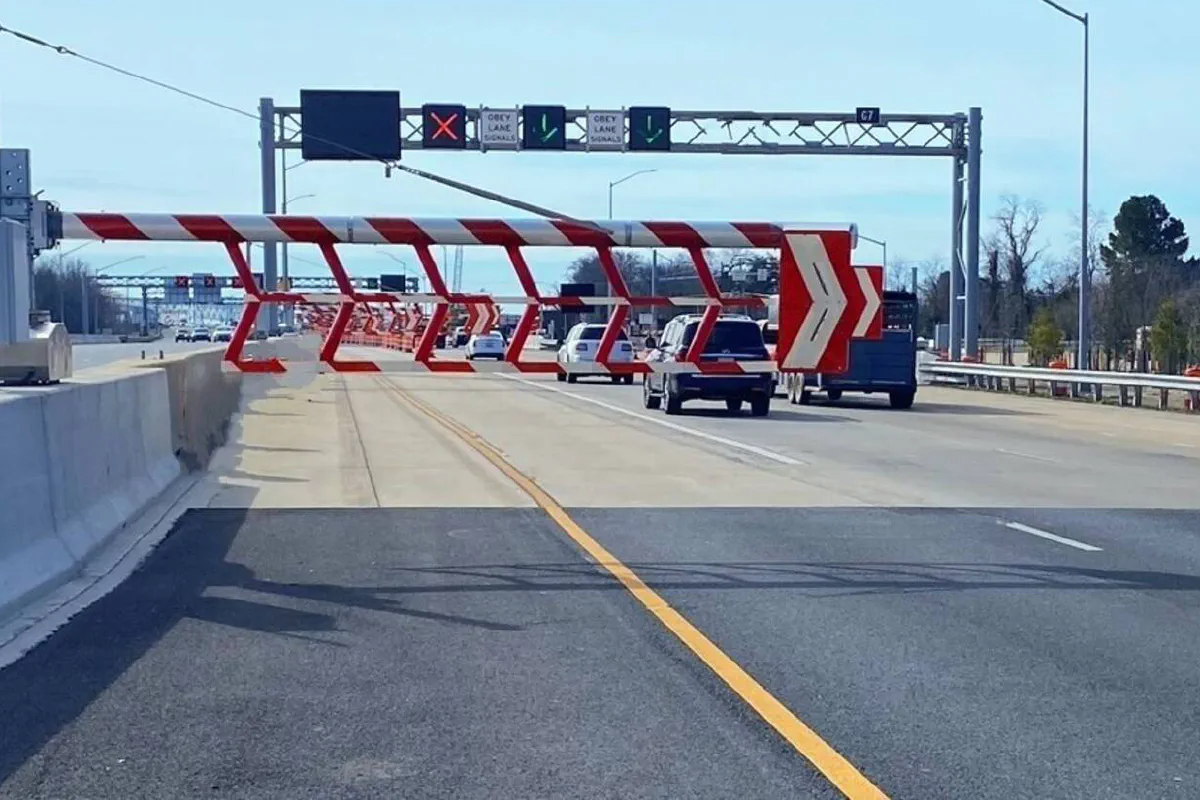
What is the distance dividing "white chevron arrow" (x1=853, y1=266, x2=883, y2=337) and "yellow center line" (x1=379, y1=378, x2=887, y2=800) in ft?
7.90

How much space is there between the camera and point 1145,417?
110ft

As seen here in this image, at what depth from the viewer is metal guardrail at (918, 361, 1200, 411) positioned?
116ft

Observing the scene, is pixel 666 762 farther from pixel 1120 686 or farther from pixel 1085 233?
pixel 1085 233

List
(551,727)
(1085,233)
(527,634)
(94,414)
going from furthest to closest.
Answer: (1085,233) → (94,414) → (527,634) → (551,727)

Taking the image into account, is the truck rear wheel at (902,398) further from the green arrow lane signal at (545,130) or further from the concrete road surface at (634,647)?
the concrete road surface at (634,647)

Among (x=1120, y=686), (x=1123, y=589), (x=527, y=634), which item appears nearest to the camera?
(x=1120, y=686)

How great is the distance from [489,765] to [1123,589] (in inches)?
Answer: 230

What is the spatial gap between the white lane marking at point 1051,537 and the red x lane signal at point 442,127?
101ft

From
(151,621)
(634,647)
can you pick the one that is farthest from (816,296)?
(151,621)

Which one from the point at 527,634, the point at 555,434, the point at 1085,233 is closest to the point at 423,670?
the point at 527,634

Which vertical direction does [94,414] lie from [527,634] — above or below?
above

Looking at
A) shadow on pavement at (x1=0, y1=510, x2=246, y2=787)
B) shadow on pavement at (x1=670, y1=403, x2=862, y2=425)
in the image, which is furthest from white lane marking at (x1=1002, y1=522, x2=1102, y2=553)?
shadow on pavement at (x1=670, y1=403, x2=862, y2=425)

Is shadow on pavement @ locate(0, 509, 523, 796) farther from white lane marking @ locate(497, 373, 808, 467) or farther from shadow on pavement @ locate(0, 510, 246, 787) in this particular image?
white lane marking @ locate(497, 373, 808, 467)

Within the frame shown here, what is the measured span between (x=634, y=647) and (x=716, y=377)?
876 inches
